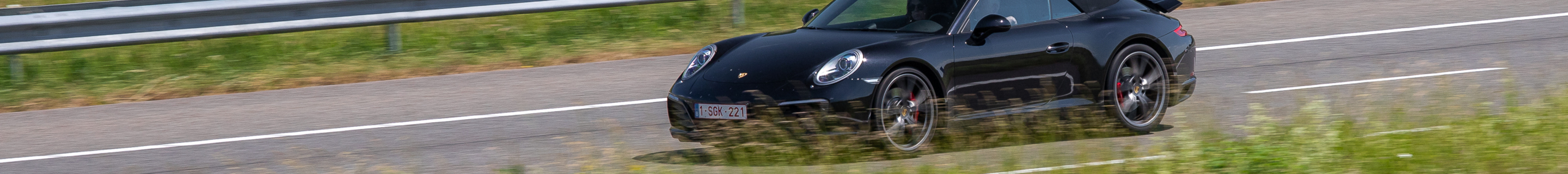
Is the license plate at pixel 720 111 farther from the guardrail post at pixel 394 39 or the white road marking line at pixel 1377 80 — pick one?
the guardrail post at pixel 394 39

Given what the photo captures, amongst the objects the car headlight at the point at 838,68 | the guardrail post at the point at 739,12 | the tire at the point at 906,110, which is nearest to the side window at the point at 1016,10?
the tire at the point at 906,110

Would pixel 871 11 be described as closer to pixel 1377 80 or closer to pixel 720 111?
pixel 720 111

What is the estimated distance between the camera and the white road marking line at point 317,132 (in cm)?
734

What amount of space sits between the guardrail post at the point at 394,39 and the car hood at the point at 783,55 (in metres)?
5.74

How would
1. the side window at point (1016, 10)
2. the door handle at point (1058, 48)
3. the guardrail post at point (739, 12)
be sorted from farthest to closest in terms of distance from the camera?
the guardrail post at point (739, 12)
the side window at point (1016, 10)
the door handle at point (1058, 48)

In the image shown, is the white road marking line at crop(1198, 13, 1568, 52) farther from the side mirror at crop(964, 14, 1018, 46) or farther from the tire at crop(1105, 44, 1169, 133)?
the side mirror at crop(964, 14, 1018, 46)

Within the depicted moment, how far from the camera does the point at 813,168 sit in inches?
228

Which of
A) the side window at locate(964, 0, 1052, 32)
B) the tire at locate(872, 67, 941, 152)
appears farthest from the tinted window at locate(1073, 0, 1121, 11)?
the tire at locate(872, 67, 941, 152)

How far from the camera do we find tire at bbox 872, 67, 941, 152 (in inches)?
239

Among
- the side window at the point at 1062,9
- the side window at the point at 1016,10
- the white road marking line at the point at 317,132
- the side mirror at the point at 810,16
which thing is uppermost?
the side window at the point at 1016,10

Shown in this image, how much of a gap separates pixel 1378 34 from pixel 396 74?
7.60 metres

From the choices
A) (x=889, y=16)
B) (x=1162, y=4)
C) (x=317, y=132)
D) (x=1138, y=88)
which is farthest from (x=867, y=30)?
(x=317, y=132)

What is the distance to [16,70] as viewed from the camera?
1023 centimetres

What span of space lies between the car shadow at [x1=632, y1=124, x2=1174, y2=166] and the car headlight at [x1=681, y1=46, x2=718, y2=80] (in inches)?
13.8
